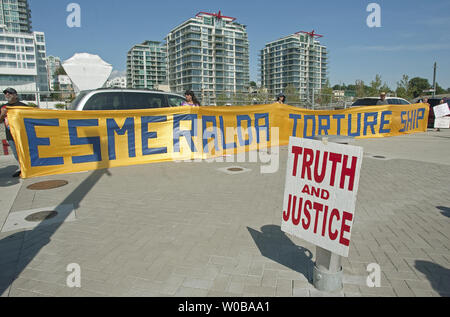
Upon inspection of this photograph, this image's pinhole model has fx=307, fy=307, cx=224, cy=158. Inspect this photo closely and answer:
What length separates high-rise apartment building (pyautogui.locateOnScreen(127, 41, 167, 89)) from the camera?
17125cm

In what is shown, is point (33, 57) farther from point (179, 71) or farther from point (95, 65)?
point (95, 65)

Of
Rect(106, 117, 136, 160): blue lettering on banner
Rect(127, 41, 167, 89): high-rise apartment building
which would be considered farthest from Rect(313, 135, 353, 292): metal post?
Rect(127, 41, 167, 89): high-rise apartment building

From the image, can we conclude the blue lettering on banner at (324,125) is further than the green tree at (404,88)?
No

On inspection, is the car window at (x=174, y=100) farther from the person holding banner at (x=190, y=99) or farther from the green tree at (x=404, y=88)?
the green tree at (x=404, y=88)

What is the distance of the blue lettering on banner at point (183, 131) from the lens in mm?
8945

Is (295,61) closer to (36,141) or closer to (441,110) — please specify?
(441,110)

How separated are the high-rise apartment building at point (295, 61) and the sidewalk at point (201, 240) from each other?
156940mm

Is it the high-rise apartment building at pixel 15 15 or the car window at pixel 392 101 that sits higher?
the high-rise apartment building at pixel 15 15

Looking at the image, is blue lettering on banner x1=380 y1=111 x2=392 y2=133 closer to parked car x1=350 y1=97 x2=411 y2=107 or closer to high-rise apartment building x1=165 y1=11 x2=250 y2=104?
parked car x1=350 y1=97 x2=411 y2=107

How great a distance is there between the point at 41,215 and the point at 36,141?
328 cm

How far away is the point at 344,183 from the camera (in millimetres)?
2486

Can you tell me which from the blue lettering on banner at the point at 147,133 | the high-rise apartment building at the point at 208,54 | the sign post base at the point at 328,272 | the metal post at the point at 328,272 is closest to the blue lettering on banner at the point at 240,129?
the blue lettering on banner at the point at 147,133

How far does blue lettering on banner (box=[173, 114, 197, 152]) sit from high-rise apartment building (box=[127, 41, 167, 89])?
169764 millimetres
